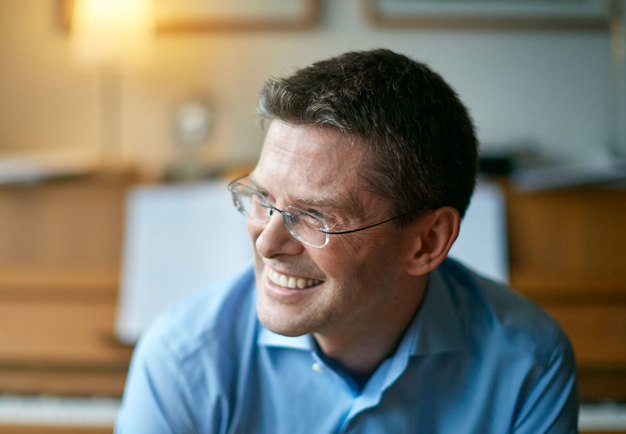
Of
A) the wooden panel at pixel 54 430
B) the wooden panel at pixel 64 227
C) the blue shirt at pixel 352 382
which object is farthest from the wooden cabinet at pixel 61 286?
the blue shirt at pixel 352 382

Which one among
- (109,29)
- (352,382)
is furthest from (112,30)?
(352,382)

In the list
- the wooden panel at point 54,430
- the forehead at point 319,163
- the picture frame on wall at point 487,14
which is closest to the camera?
the forehead at point 319,163

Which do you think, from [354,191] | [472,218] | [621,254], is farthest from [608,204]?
[354,191]

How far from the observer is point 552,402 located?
111 centimetres

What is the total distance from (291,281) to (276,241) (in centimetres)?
7

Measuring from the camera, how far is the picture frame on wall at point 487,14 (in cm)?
229

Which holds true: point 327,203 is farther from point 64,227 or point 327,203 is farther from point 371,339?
point 64,227

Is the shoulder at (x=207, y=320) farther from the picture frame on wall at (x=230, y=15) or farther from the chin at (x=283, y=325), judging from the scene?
the picture frame on wall at (x=230, y=15)

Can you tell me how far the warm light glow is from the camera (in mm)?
2062

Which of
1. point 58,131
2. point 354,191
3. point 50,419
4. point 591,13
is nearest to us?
point 354,191

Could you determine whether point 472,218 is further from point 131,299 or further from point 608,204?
point 131,299

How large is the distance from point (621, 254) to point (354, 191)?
1.19m

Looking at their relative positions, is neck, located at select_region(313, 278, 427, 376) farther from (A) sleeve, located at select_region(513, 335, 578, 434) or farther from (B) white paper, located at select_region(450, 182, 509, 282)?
(B) white paper, located at select_region(450, 182, 509, 282)

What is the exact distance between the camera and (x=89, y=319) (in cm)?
182
